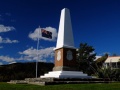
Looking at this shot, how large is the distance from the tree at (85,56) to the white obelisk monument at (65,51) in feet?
53.6

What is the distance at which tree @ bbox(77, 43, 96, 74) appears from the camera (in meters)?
38.8

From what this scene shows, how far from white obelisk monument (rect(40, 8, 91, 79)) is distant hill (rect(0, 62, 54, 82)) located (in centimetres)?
931

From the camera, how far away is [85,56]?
3978cm

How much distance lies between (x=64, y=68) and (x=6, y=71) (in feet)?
41.3

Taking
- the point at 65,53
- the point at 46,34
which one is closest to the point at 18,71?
the point at 46,34

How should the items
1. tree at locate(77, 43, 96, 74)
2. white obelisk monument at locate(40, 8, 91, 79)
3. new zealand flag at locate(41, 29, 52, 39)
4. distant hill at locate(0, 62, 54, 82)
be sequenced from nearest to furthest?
white obelisk monument at locate(40, 8, 91, 79)
new zealand flag at locate(41, 29, 52, 39)
distant hill at locate(0, 62, 54, 82)
tree at locate(77, 43, 96, 74)

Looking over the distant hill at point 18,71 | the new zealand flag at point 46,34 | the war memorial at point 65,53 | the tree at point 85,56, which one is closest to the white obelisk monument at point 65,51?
the war memorial at point 65,53

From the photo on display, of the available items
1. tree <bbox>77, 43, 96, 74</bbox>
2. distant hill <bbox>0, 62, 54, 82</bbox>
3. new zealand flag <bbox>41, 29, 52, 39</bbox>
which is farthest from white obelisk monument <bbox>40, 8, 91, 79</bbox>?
tree <bbox>77, 43, 96, 74</bbox>

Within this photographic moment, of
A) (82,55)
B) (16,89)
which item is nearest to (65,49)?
(16,89)

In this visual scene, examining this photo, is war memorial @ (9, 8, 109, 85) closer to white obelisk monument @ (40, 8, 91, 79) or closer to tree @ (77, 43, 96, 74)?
white obelisk monument @ (40, 8, 91, 79)

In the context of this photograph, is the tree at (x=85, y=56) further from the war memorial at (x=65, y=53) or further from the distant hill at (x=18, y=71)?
the war memorial at (x=65, y=53)

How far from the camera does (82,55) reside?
132ft

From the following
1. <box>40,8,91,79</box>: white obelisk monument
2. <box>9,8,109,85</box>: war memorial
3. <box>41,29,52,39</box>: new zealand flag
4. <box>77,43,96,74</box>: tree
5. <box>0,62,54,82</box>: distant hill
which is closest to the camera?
<box>9,8,109,85</box>: war memorial

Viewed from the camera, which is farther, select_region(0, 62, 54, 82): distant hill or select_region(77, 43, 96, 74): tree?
select_region(77, 43, 96, 74): tree
